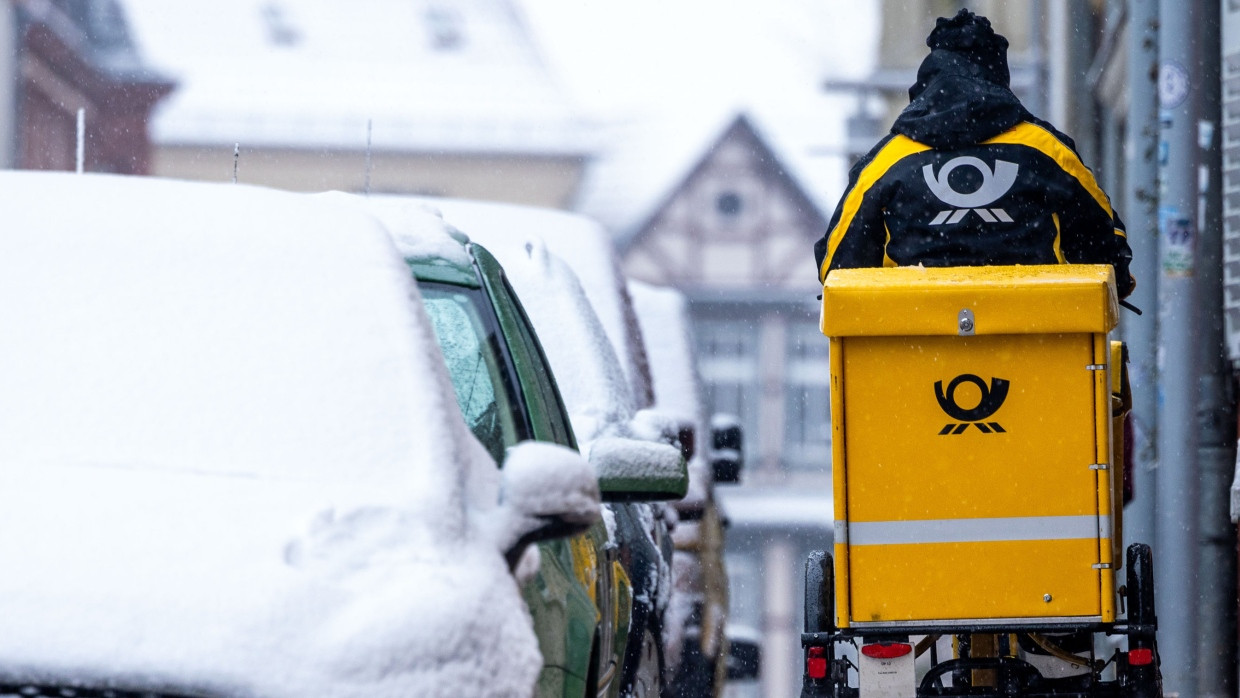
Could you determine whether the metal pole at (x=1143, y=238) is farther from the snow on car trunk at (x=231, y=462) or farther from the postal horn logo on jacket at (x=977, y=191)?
the snow on car trunk at (x=231, y=462)

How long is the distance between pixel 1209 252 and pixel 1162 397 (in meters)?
0.64

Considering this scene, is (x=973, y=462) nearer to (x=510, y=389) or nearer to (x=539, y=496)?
(x=510, y=389)

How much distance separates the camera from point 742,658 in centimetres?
1340

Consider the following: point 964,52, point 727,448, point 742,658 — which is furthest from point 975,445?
point 742,658

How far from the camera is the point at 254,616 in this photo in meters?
2.92

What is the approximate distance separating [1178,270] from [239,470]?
6068 millimetres

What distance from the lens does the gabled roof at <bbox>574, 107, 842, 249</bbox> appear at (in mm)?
57031

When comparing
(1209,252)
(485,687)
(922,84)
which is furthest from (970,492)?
(1209,252)

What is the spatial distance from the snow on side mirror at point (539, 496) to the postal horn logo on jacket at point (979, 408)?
173cm

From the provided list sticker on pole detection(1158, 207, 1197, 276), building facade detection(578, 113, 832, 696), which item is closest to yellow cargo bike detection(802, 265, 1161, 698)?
sticker on pole detection(1158, 207, 1197, 276)

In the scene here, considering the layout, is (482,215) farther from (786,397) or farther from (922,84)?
(786,397)

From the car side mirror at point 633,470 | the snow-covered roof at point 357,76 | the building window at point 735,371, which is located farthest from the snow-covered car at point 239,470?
the snow-covered roof at point 357,76

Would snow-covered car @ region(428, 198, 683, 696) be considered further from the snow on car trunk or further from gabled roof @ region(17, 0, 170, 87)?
gabled roof @ region(17, 0, 170, 87)

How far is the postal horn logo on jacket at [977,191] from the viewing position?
539cm
